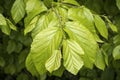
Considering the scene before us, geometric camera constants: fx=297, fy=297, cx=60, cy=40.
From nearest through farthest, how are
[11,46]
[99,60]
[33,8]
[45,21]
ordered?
[45,21] → [33,8] → [99,60] → [11,46]

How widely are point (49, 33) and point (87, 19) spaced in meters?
0.26

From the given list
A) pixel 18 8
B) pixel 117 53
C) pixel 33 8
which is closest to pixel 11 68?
pixel 117 53

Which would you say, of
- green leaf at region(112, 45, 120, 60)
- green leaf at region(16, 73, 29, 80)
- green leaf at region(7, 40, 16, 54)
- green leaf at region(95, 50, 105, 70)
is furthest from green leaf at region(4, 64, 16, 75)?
green leaf at region(95, 50, 105, 70)

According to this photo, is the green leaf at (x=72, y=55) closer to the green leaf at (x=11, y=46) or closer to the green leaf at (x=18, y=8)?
the green leaf at (x=18, y=8)

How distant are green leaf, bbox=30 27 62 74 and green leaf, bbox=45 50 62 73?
1 centimetres

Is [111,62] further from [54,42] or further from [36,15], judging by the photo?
[54,42]

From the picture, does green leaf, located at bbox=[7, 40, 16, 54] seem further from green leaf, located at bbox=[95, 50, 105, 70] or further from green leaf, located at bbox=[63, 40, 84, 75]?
green leaf, located at bbox=[63, 40, 84, 75]

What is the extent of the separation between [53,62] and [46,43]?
0.19 feet

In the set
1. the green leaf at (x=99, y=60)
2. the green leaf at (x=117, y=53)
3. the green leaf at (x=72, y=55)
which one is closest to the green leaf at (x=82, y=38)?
the green leaf at (x=72, y=55)

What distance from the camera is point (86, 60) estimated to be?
0.92 metres

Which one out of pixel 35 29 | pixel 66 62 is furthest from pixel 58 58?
pixel 35 29

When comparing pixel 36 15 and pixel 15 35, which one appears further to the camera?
pixel 15 35

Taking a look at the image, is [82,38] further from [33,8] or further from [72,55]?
[33,8]

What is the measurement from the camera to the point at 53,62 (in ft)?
2.77
